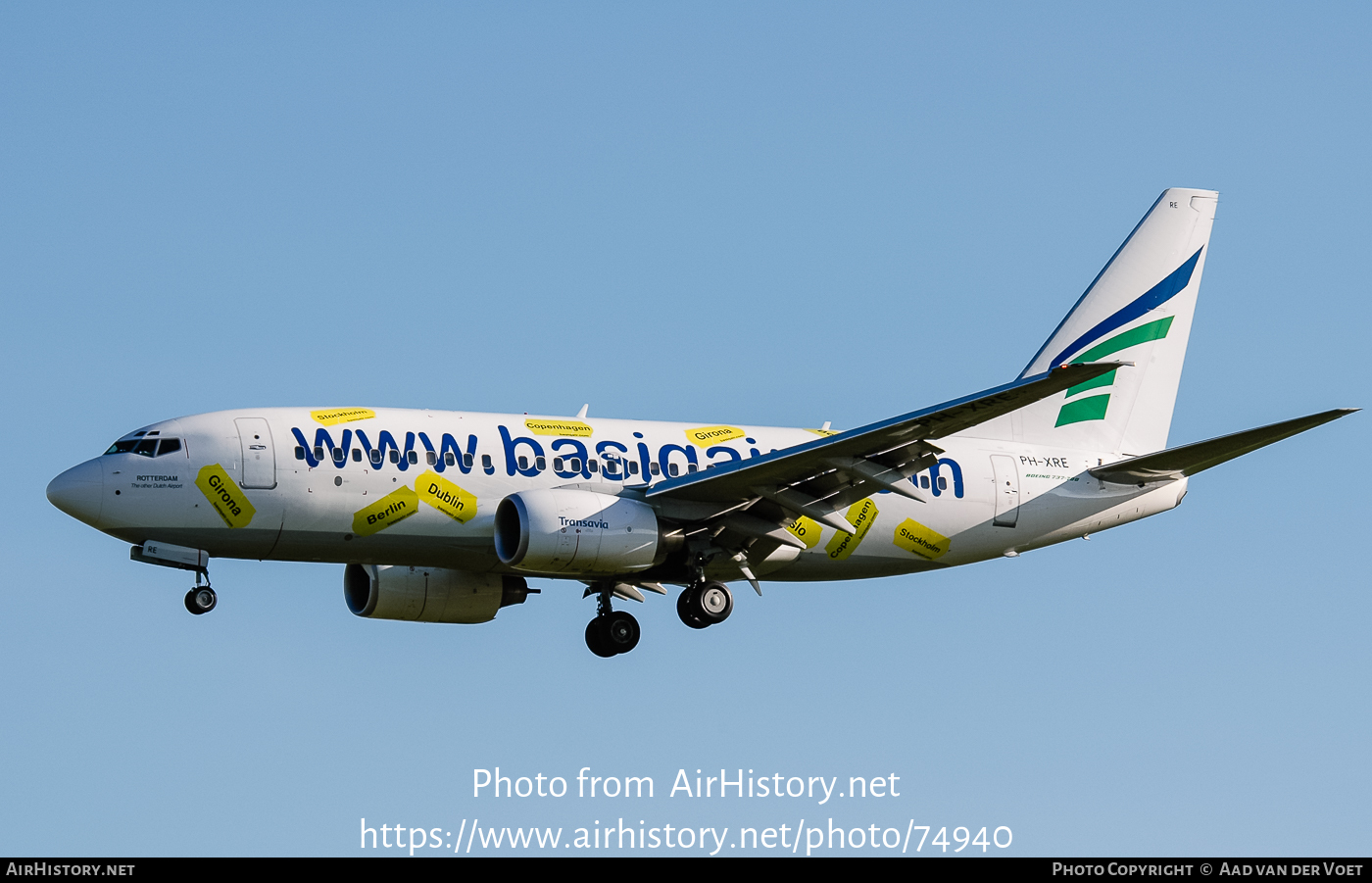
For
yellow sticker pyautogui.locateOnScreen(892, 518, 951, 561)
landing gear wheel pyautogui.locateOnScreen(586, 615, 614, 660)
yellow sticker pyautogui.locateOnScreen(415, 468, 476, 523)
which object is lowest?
landing gear wheel pyautogui.locateOnScreen(586, 615, 614, 660)

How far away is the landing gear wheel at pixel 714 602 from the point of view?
38062 mm

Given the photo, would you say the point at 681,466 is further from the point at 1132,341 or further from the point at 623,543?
the point at 1132,341

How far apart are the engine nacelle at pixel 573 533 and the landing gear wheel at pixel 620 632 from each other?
3460mm

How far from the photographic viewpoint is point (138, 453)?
3600 centimetres

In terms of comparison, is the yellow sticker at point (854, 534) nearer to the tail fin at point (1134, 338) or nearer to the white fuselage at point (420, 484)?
the white fuselage at point (420, 484)

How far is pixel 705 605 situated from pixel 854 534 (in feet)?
12.6

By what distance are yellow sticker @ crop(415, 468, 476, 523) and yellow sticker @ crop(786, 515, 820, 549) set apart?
6.85 meters

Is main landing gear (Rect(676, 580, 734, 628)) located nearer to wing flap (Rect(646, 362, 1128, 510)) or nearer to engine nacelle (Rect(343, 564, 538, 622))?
wing flap (Rect(646, 362, 1128, 510))

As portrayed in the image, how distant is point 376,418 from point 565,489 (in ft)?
13.0

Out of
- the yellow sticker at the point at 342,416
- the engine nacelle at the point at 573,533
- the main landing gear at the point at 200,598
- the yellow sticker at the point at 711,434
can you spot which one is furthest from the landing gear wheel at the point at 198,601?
the yellow sticker at the point at 711,434

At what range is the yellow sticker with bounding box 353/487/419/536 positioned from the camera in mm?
36062

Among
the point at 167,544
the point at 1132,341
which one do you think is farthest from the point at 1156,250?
the point at 167,544

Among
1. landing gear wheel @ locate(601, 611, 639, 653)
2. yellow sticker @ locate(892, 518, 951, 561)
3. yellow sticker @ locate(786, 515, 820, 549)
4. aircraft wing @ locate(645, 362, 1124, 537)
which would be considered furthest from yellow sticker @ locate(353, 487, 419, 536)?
yellow sticker @ locate(892, 518, 951, 561)

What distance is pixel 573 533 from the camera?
35750mm
